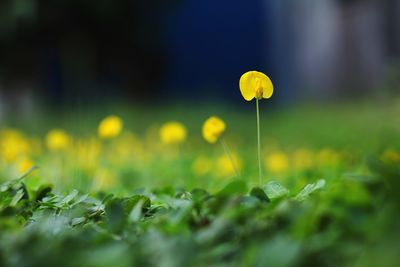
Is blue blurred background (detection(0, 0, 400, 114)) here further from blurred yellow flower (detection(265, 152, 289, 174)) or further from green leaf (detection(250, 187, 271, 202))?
green leaf (detection(250, 187, 271, 202))

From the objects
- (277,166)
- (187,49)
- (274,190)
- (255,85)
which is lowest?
(187,49)

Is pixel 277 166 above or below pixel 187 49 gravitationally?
above

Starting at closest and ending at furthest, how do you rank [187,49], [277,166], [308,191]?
1. [308,191]
2. [277,166]
3. [187,49]

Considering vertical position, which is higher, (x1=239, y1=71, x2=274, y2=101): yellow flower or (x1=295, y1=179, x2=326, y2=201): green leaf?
(x1=239, y1=71, x2=274, y2=101): yellow flower

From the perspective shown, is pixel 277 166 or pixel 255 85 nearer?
pixel 255 85

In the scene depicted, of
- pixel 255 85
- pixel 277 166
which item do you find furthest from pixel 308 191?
pixel 277 166

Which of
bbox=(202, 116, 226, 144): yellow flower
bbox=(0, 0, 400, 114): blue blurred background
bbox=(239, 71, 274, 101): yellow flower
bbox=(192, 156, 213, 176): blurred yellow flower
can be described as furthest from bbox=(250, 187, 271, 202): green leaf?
bbox=(0, 0, 400, 114): blue blurred background

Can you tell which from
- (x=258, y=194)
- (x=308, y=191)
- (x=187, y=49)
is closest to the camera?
(x=258, y=194)

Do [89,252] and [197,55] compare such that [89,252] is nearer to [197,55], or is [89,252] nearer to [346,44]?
[346,44]

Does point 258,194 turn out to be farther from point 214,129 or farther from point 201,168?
point 201,168

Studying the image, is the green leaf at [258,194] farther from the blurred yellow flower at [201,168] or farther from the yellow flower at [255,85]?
the blurred yellow flower at [201,168]

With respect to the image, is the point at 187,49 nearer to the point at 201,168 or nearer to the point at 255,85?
the point at 201,168
